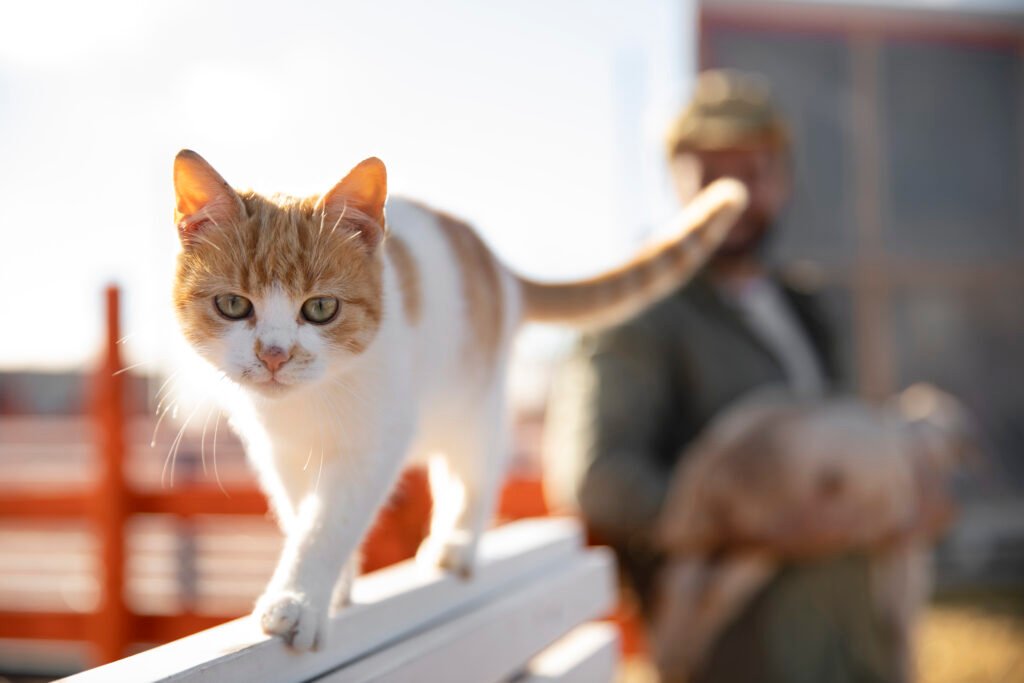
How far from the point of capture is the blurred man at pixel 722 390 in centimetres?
149

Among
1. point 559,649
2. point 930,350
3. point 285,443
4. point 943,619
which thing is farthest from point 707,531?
point 930,350

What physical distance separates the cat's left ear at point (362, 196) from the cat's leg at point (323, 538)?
0.14 metres

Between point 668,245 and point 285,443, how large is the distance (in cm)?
42

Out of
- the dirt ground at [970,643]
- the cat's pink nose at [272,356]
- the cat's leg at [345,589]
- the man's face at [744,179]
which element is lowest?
the dirt ground at [970,643]

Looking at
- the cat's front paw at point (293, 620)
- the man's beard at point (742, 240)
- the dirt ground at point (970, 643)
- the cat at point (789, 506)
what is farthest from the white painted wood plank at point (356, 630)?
the dirt ground at point (970, 643)

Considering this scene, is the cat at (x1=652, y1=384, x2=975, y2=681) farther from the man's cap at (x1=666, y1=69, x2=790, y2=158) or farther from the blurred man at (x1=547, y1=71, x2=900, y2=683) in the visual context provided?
the man's cap at (x1=666, y1=69, x2=790, y2=158)

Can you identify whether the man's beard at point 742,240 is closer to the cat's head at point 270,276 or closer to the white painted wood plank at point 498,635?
the white painted wood plank at point 498,635

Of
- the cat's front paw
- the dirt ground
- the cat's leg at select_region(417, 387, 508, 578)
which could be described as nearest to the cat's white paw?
the cat's leg at select_region(417, 387, 508, 578)

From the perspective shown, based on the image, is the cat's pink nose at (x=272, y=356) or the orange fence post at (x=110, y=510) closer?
the cat's pink nose at (x=272, y=356)

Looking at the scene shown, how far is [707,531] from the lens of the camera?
→ 1428 mm

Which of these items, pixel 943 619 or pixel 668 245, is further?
pixel 943 619

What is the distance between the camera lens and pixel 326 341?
0.52m

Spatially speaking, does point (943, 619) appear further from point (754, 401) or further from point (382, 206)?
point (382, 206)

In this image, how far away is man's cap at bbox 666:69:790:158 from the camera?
1562 mm
